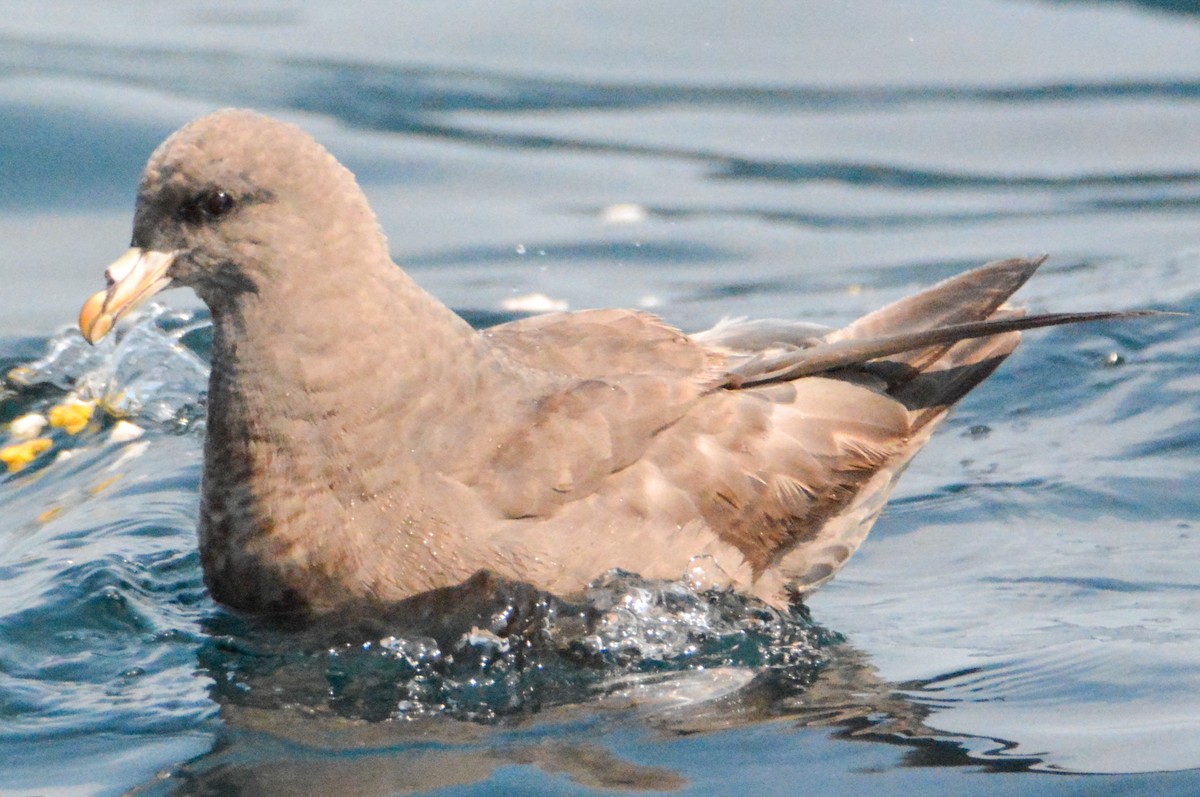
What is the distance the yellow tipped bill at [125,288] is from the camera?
14.0ft

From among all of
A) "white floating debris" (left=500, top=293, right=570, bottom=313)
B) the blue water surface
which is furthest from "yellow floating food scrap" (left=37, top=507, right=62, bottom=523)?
"white floating debris" (left=500, top=293, right=570, bottom=313)

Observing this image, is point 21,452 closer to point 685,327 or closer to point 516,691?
point 516,691

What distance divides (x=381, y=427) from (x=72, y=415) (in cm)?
252

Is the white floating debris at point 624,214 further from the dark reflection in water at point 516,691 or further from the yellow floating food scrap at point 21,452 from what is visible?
the dark reflection in water at point 516,691

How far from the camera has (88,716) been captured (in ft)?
14.2

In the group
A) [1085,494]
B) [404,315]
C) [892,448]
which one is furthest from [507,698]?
[1085,494]

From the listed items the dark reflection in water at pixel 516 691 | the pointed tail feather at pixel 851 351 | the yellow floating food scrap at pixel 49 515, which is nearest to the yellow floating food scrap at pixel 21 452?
the yellow floating food scrap at pixel 49 515

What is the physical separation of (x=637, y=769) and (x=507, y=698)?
0.52 m

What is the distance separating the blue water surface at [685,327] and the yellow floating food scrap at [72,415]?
0.05 meters

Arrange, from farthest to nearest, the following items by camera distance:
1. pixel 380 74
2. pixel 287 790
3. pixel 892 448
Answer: pixel 380 74
pixel 892 448
pixel 287 790

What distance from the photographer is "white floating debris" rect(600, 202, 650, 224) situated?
30.4 ft

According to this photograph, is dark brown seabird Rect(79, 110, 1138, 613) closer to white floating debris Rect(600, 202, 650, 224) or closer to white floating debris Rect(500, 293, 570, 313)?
white floating debris Rect(500, 293, 570, 313)

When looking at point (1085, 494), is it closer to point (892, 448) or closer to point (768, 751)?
point (892, 448)

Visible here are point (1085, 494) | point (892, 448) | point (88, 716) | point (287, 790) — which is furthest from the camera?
point (1085, 494)
